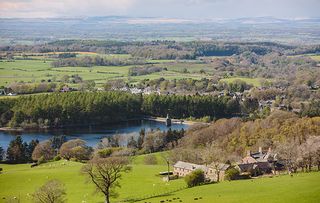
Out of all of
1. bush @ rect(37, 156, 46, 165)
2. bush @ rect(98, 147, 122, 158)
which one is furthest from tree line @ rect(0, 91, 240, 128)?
bush @ rect(98, 147, 122, 158)

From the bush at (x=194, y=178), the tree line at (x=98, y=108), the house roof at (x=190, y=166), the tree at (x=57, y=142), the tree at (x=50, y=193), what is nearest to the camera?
the tree at (x=50, y=193)

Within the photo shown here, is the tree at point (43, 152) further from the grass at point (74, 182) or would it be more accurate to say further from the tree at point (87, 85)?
the tree at point (87, 85)

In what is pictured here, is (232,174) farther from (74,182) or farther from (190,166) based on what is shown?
(74,182)

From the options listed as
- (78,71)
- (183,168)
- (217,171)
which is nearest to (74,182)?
(183,168)

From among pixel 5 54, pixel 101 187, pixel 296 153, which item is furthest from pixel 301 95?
pixel 101 187

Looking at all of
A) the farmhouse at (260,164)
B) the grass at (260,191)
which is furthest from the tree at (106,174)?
the farmhouse at (260,164)

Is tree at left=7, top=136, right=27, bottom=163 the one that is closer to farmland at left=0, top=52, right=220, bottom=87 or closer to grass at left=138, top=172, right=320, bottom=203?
grass at left=138, top=172, right=320, bottom=203
